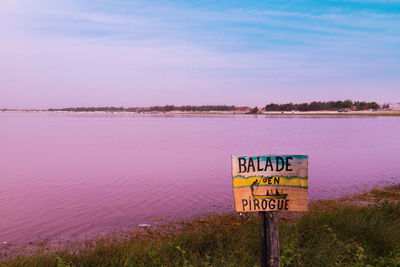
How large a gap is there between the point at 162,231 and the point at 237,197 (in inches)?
201

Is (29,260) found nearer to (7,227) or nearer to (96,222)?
(96,222)

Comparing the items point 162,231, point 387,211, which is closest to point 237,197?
point 162,231

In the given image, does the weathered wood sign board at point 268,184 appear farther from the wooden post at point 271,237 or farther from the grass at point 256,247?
the grass at point 256,247

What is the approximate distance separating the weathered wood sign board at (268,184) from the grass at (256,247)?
5.80 ft

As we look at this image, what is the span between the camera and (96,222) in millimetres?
8836

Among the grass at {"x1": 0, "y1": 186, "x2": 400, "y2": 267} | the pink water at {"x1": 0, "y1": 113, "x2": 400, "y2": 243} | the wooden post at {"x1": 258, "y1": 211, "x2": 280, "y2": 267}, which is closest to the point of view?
the wooden post at {"x1": 258, "y1": 211, "x2": 280, "y2": 267}

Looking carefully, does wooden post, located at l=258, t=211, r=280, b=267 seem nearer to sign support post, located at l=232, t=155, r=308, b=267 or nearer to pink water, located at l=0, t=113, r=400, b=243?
sign support post, located at l=232, t=155, r=308, b=267

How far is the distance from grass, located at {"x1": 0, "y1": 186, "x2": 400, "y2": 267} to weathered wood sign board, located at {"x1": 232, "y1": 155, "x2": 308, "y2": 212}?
1.77 metres

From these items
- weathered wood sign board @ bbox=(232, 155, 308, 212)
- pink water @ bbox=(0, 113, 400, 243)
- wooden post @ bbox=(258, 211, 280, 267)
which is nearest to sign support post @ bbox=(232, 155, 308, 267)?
weathered wood sign board @ bbox=(232, 155, 308, 212)

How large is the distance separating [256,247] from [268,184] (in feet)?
9.33

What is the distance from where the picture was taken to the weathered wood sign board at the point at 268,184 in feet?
11.3

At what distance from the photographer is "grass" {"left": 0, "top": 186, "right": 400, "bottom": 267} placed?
4.97m

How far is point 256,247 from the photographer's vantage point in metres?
5.76

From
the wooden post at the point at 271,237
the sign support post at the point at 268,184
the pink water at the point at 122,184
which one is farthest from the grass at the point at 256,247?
the pink water at the point at 122,184
